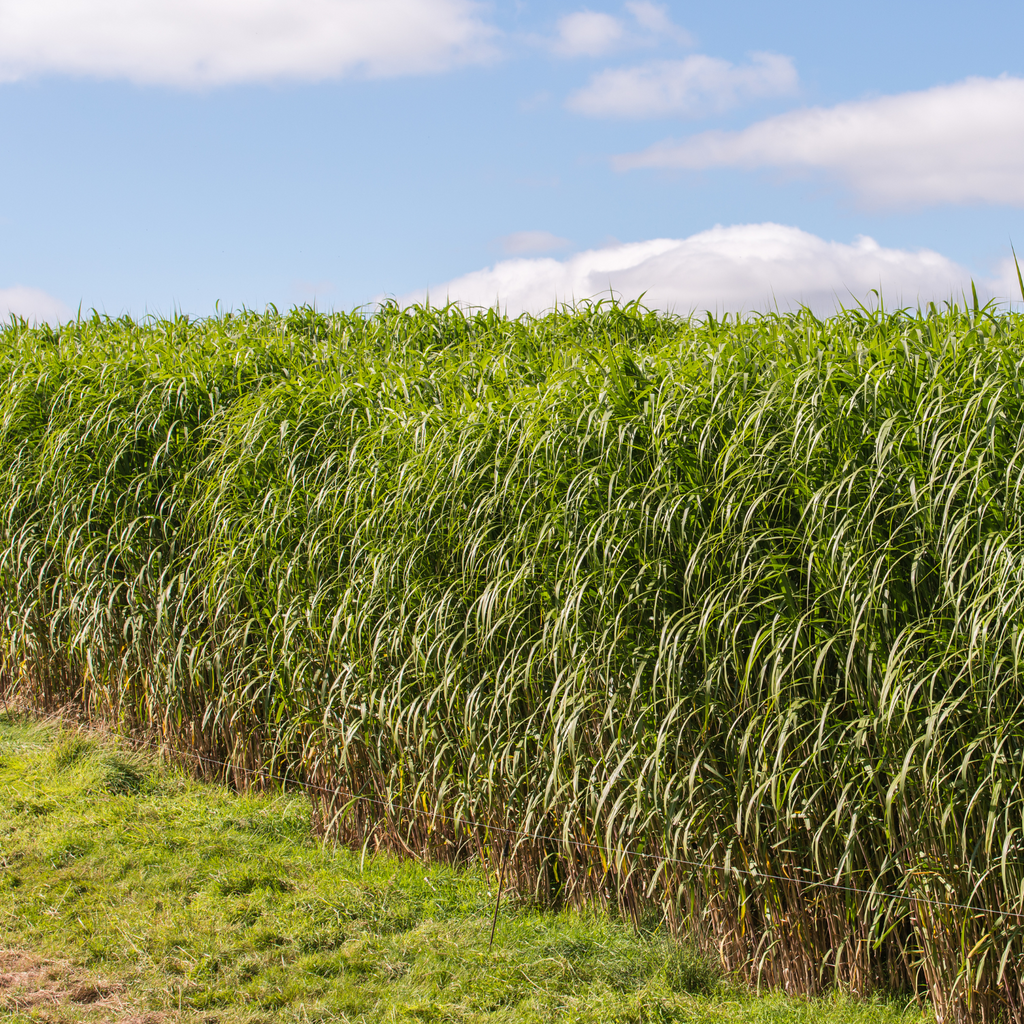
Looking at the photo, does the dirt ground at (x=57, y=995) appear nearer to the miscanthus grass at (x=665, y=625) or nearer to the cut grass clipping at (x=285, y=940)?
the cut grass clipping at (x=285, y=940)

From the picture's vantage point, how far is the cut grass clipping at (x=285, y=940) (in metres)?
2.88

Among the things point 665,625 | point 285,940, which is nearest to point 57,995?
point 285,940

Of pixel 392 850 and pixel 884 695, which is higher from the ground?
pixel 884 695

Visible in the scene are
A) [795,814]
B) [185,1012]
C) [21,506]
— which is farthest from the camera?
[21,506]

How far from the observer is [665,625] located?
2.92 meters

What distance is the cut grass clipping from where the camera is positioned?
288 cm

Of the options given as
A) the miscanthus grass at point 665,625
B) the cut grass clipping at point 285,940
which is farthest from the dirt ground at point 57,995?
the miscanthus grass at point 665,625

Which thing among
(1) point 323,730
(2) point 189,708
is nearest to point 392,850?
(1) point 323,730

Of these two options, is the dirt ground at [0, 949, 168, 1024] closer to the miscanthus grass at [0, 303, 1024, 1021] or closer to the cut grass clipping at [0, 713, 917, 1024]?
the cut grass clipping at [0, 713, 917, 1024]

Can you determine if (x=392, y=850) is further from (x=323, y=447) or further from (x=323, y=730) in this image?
(x=323, y=447)

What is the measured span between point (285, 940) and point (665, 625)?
1715mm

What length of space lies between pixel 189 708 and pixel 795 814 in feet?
10.1

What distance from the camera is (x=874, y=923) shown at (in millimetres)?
2662

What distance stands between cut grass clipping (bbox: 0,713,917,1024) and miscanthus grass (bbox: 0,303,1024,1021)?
0.48 feet
